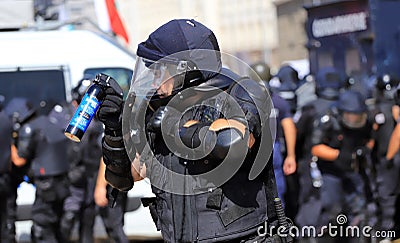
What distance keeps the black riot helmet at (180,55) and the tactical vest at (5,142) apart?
144 inches

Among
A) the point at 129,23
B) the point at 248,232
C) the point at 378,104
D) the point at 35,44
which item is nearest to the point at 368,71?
the point at 378,104

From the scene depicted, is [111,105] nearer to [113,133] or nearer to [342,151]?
[113,133]

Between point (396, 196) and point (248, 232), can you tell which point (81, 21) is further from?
point (248, 232)

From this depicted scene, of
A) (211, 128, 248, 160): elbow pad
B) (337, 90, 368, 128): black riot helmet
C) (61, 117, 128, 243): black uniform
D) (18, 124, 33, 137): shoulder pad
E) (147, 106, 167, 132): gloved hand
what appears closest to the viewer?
(211, 128, 248, 160): elbow pad

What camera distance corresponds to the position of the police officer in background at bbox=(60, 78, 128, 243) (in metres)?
6.16

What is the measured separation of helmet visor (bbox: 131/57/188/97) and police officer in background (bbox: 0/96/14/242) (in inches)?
142

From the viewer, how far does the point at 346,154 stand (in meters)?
6.00

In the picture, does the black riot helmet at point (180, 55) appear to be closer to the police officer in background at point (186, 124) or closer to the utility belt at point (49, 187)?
the police officer in background at point (186, 124)

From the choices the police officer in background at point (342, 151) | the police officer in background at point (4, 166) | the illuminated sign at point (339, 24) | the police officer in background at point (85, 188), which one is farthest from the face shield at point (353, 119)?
the illuminated sign at point (339, 24)

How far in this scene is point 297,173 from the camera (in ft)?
22.7

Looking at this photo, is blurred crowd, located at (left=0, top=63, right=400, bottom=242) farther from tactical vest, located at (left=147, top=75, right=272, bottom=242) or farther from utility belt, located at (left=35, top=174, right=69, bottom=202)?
tactical vest, located at (left=147, top=75, right=272, bottom=242)

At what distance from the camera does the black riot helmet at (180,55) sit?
2.71 metres

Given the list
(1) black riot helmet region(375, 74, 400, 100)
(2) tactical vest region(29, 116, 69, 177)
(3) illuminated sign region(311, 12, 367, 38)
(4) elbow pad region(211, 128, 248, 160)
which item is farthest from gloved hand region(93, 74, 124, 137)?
(3) illuminated sign region(311, 12, 367, 38)

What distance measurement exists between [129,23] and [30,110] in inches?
792
